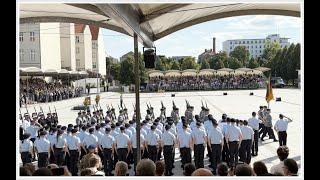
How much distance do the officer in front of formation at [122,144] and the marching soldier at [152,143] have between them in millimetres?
520

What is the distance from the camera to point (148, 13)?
21.9 feet

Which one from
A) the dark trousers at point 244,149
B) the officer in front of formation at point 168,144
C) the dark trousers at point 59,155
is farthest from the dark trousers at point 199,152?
the dark trousers at point 59,155

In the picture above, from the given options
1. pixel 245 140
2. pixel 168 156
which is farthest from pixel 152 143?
pixel 245 140

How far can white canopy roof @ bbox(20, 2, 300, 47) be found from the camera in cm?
583

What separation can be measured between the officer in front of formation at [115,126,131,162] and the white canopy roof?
93.8 inches

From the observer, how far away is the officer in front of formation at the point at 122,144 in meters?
9.78

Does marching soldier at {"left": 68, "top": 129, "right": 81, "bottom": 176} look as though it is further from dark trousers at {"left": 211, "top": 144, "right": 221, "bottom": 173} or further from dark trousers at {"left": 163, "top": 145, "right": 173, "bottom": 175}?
dark trousers at {"left": 211, "top": 144, "right": 221, "bottom": 173}

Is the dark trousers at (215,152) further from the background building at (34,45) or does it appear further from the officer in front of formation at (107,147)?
the background building at (34,45)

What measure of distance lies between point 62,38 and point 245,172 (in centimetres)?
6520

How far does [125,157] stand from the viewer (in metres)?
9.85

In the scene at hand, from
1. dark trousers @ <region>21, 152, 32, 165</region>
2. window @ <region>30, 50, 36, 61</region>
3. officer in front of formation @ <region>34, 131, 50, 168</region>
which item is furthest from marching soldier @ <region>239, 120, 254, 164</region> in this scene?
window @ <region>30, 50, 36, 61</region>
